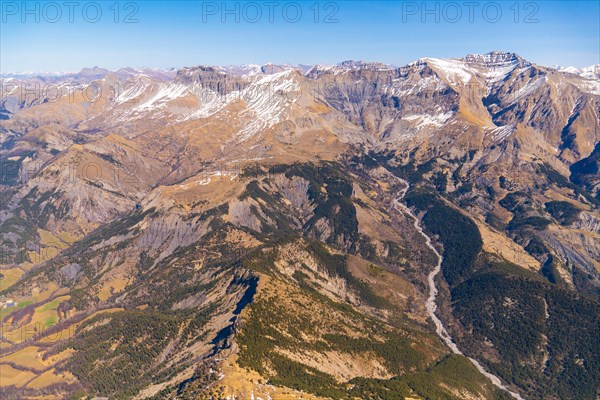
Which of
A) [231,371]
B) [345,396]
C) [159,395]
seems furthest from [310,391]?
[159,395]

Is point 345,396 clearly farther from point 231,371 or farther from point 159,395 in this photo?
point 159,395

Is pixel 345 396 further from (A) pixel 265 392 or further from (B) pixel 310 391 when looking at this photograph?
(A) pixel 265 392

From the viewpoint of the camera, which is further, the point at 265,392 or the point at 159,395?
the point at 159,395

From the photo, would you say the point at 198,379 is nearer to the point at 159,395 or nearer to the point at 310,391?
the point at 159,395

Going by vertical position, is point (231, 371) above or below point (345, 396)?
above

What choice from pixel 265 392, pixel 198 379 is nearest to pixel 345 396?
pixel 265 392

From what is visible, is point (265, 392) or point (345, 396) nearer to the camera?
point (265, 392)

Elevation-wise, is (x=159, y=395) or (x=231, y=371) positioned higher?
(x=231, y=371)
